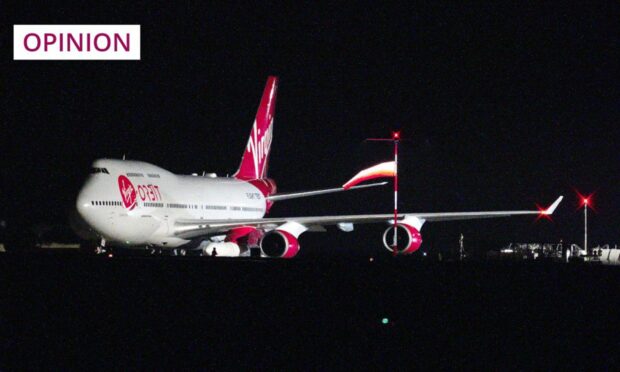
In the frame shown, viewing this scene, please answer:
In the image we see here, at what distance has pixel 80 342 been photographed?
1504 cm

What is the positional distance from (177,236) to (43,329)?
3532 centimetres

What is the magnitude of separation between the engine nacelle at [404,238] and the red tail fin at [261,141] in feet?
45.5

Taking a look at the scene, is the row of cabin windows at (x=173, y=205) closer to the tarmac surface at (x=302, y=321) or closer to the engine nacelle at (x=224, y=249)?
the engine nacelle at (x=224, y=249)

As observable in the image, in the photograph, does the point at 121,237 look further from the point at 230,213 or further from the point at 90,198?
the point at 230,213

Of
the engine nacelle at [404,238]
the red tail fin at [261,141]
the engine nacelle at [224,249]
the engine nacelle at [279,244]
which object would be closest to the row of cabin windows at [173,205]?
the engine nacelle at [224,249]

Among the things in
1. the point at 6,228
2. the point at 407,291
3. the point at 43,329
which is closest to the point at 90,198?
the point at 6,228

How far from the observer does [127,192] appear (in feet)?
156

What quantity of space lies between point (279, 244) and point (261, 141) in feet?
51.8

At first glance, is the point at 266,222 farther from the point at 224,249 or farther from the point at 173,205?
the point at 173,205

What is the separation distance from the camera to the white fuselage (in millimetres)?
45969

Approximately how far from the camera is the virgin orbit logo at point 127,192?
47.1 meters

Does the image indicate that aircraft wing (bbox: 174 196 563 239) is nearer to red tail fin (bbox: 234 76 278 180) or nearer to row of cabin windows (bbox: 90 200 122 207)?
row of cabin windows (bbox: 90 200 122 207)

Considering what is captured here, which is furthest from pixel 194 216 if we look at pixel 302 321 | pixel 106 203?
pixel 302 321

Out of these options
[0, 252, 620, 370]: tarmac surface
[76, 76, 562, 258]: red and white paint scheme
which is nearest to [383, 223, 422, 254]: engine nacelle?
[76, 76, 562, 258]: red and white paint scheme
